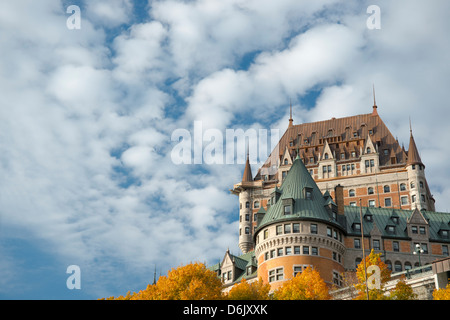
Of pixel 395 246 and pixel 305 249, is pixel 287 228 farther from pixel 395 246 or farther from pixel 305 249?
pixel 395 246

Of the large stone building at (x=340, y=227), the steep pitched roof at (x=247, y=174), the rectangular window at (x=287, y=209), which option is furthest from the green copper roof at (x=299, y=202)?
the steep pitched roof at (x=247, y=174)

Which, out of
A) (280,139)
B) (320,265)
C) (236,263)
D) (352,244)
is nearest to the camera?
(320,265)

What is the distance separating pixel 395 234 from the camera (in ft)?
301

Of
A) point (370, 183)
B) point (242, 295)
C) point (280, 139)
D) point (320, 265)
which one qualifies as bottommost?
point (242, 295)

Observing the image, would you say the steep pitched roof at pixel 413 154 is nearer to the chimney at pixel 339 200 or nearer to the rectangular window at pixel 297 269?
the chimney at pixel 339 200

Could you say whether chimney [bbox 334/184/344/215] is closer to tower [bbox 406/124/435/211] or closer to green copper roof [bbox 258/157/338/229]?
green copper roof [bbox 258/157/338/229]

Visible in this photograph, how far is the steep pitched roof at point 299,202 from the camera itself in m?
88.2

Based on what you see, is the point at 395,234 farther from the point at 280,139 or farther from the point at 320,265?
the point at 280,139

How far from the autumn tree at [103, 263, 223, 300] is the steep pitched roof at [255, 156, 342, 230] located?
15900 mm

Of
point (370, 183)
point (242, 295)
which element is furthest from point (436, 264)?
point (370, 183)

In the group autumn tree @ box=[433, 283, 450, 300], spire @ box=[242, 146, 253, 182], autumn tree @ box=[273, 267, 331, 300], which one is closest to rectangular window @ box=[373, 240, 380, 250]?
autumn tree @ box=[273, 267, 331, 300]

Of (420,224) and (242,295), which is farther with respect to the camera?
(420,224)
